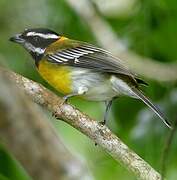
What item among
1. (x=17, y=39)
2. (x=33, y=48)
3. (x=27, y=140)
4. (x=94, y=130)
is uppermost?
(x=27, y=140)

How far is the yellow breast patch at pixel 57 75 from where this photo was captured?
3.99 meters

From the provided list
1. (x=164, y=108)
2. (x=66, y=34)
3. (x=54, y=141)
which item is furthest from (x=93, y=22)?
(x=54, y=141)

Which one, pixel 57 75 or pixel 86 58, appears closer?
pixel 57 75

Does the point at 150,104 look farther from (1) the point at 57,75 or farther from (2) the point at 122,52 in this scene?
(1) the point at 57,75

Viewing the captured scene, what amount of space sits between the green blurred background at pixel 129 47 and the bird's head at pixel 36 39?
115 mm

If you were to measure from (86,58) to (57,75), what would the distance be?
0.30 m

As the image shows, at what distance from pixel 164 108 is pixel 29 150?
306 cm

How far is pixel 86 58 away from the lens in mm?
4234

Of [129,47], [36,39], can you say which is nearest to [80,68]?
[129,47]

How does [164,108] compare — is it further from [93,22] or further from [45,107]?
[45,107]

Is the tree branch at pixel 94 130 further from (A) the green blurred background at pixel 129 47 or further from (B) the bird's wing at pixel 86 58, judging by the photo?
(B) the bird's wing at pixel 86 58

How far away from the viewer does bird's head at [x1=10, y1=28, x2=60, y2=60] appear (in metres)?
4.36

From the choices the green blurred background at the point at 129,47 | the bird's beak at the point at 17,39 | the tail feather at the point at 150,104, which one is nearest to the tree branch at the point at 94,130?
the green blurred background at the point at 129,47

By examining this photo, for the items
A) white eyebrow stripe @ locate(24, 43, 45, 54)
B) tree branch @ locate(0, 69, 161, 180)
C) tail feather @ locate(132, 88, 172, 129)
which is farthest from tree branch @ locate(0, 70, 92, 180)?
white eyebrow stripe @ locate(24, 43, 45, 54)
